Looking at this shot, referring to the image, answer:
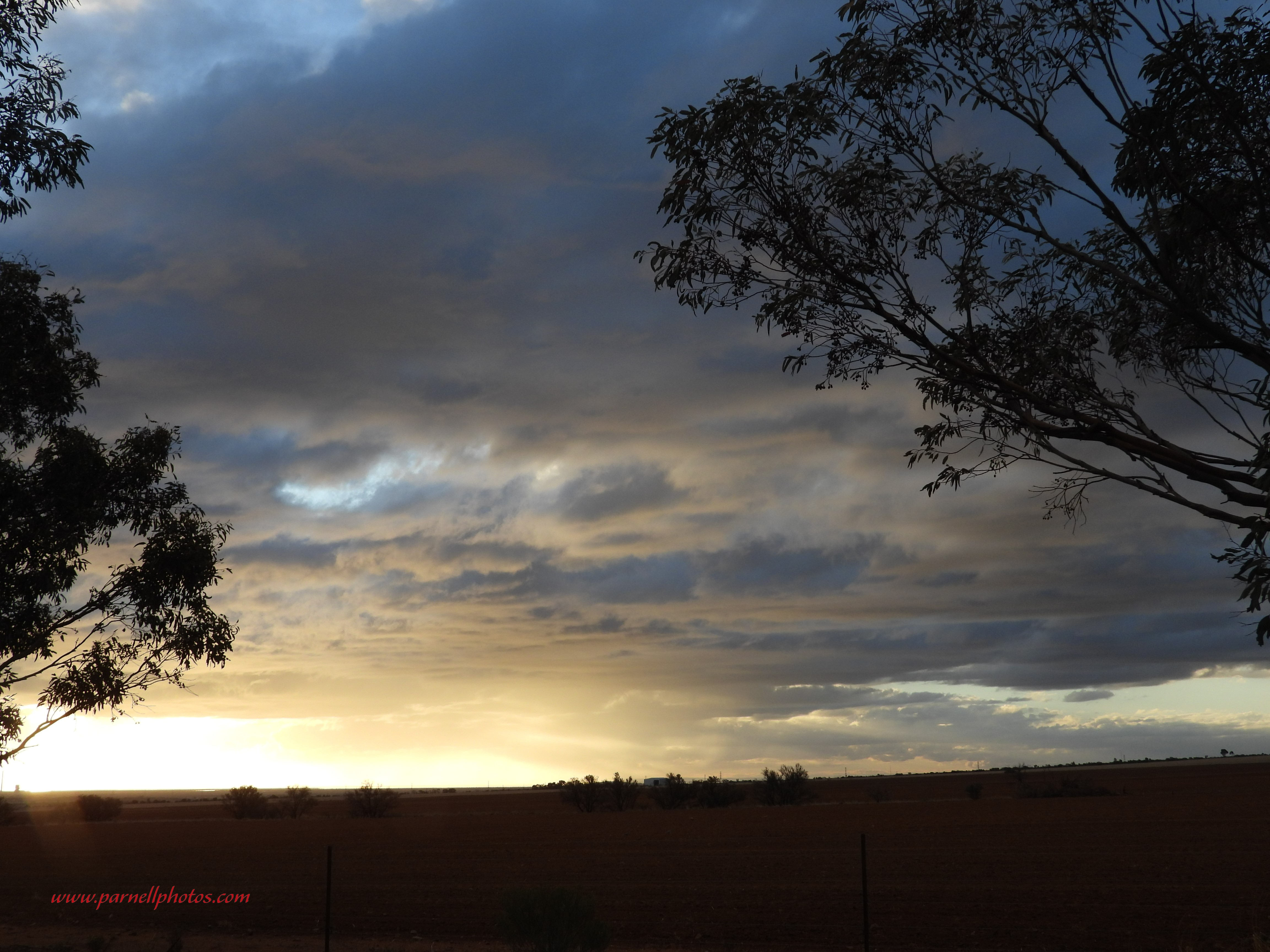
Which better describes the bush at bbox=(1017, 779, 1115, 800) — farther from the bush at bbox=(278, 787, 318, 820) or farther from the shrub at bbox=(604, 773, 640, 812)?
the bush at bbox=(278, 787, 318, 820)

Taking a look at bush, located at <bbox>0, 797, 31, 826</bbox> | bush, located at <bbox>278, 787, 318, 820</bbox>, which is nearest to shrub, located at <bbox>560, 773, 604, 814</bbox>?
bush, located at <bbox>278, 787, 318, 820</bbox>

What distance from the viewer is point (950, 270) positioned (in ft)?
44.7

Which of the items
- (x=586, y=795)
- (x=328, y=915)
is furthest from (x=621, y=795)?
(x=328, y=915)

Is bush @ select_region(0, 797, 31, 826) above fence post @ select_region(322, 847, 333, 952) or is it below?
below

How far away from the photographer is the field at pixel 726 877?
19969 mm

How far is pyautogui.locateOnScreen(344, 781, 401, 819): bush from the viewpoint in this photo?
210ft

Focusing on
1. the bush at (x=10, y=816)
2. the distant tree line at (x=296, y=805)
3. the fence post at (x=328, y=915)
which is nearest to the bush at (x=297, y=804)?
the distant tree line at (x=296, y=805)

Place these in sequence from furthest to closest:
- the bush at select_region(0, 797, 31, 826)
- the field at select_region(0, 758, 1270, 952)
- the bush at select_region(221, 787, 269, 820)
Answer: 1. the bush at select_region(221, 787, 269, 820)
2. the bush at select_region(0, 797, 31, 826)
3. the field at select_region(0, 758, 1270, 952)

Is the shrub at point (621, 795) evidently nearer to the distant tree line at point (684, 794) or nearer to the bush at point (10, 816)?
the distant tree line at point (684, 794)

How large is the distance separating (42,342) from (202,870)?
1000 inches

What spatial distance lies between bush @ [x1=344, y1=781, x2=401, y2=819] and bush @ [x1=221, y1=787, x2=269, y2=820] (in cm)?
626

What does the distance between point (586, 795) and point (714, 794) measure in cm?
797


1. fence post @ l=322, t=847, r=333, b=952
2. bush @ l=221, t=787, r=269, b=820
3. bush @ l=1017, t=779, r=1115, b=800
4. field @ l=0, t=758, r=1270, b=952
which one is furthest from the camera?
bush @ l=221, t=787, r=269, b=820

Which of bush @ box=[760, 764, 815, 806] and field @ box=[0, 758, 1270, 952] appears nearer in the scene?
field @ box=[0, 758, 1270, 952]
